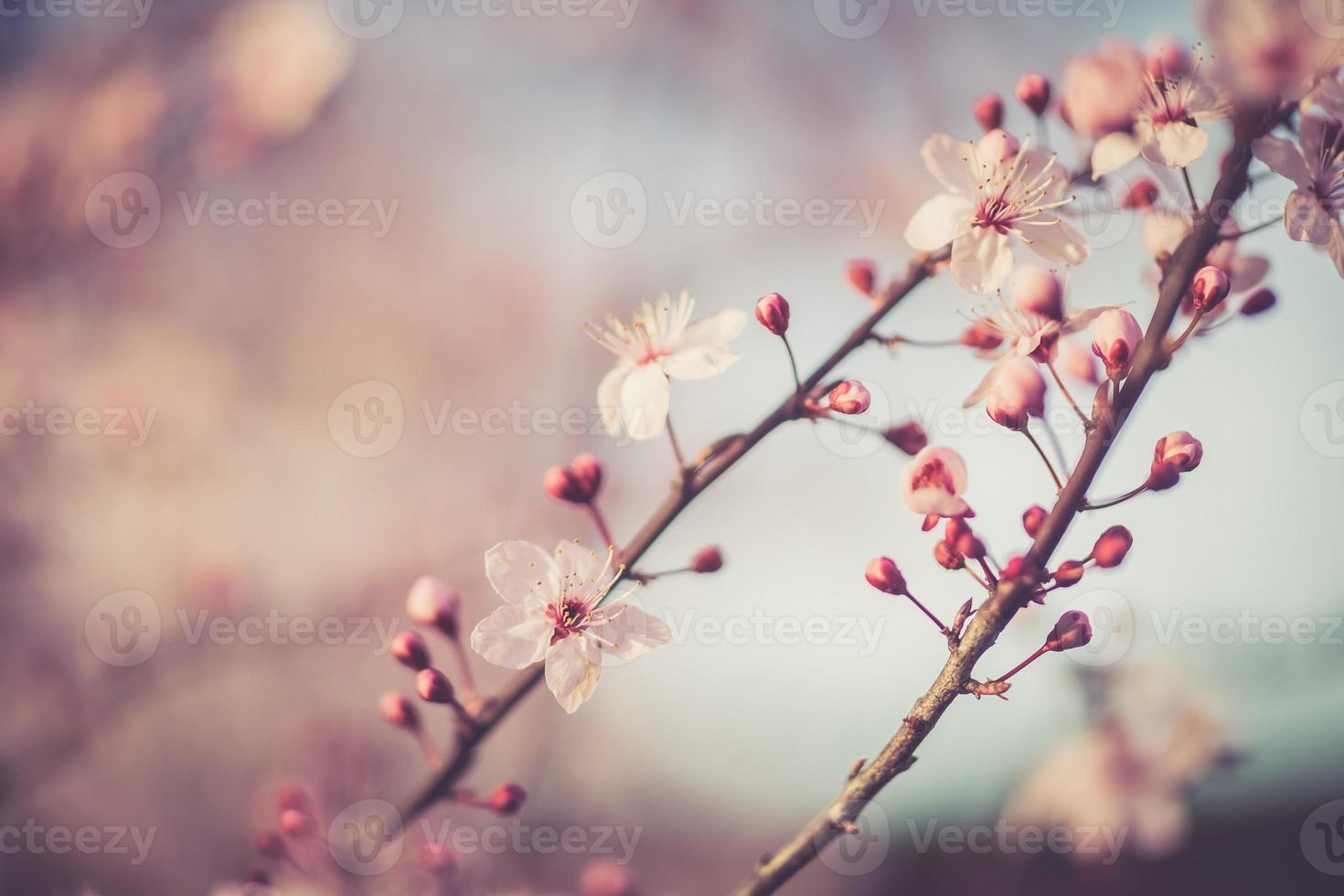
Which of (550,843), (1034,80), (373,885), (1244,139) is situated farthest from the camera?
(550,843)

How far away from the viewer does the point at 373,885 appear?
97 centimetres

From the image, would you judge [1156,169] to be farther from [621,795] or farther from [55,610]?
[55,610]

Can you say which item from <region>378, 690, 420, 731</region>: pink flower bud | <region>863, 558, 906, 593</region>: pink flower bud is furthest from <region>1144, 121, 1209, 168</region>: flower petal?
<region>378, 690, 420, 731</region>: pink flower bud

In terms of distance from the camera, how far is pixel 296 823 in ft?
2.98

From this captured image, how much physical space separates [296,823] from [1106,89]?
4.07 ft

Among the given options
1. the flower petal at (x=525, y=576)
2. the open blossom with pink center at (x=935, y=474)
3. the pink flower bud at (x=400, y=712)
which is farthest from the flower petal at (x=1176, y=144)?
the pink flower bud at (x=400, y=712)

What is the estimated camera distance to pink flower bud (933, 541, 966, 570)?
0.64 m

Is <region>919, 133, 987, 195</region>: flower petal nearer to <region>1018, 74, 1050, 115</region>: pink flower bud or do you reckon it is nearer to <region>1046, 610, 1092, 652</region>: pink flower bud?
<region>1018, 74, 1050, 115</region>: pink flower bud

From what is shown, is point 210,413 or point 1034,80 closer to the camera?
point 1034,80

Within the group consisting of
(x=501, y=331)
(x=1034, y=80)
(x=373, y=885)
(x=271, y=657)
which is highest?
(x=1034, y=80)

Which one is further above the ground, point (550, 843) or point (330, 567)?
point (330, 567)

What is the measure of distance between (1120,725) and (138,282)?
367 cm

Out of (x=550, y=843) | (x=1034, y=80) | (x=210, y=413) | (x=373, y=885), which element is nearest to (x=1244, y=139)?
(x=1034, y=80)

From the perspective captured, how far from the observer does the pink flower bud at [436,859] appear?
0.90 m
